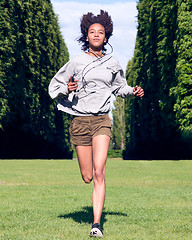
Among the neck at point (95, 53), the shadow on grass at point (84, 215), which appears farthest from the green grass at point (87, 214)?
the neck at point (95, 53)

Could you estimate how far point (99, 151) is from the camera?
16.7ft

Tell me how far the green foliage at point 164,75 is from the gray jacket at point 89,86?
701 inches

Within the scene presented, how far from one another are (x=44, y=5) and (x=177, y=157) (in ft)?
58.5

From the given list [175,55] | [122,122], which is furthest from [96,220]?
[122,122]

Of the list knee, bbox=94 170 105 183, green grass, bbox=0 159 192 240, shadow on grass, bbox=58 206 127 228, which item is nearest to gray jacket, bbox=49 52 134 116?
knee, bbox=94 170 105 183

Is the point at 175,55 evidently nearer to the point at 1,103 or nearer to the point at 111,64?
the point at 1,103

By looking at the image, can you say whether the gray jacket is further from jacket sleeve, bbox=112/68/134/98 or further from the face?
the face

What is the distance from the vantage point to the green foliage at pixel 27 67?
2719 cm

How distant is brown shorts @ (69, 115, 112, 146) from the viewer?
521 centimetres

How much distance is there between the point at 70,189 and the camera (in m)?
11.0

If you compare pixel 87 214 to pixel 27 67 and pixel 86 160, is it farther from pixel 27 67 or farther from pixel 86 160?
pixel 27 67

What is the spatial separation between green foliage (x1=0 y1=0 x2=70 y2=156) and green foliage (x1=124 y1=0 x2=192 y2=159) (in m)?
8.50

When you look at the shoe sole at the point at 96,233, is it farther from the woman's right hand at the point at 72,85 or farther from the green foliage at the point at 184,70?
the green foliage at the point at 184,70

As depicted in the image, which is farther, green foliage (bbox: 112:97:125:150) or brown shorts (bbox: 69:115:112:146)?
green foliage (bbox: 112:97:125:150)
